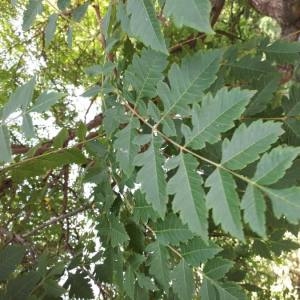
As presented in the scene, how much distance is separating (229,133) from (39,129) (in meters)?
1.95

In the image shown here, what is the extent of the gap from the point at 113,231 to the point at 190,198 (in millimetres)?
344

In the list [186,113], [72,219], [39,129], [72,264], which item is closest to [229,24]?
[39,129]

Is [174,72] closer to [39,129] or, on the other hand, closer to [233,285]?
[233,285]

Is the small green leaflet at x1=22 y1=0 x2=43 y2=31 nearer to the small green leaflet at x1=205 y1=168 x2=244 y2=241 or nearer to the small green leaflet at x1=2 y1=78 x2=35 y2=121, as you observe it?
the small green leaflet at x1=2 y1=78 x2=35 y2=121

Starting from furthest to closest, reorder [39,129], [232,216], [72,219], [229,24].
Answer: [229,24], [39,129], [72,219], [232,216]

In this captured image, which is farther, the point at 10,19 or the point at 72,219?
the point at 10,19

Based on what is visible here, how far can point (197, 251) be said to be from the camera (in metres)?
1.00

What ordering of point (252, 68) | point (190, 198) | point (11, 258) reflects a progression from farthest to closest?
1. point (11, 258)
2. point (252, 68)
3. point (190, 198)

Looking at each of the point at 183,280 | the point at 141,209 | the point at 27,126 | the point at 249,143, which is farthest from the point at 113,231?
the point at 249,143

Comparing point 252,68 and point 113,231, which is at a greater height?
point 252,68

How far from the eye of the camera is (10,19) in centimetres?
331

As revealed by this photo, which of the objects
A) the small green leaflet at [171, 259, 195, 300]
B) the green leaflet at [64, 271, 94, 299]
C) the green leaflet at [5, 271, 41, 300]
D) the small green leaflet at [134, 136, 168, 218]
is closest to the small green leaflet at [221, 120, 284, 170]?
the small green leaflet at [134, 136, 168, 218]

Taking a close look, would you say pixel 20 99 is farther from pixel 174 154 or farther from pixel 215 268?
pixel 215 268

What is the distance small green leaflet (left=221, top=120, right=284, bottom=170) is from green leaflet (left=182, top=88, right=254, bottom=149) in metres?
0.03
